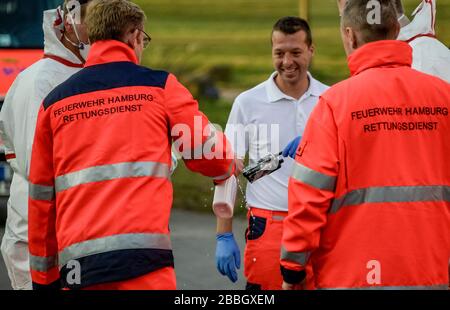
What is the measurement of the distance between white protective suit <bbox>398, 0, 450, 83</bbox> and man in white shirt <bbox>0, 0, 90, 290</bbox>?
1675 mm

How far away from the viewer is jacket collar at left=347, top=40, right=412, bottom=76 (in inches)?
167

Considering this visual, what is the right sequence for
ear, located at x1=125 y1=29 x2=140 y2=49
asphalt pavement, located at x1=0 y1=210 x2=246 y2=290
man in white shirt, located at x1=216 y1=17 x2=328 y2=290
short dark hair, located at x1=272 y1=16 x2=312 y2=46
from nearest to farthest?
ear, located at x1=125 y1=29 x2=140 y2=49 → man in white shirt, located at x1=216 y1=17 x2=328 y2=290 → short dark hair, located at x1=272 y1=16 x2=312 y2=46 → asphalt pavement, located at x1=0 y1=210 x2=246 y2=290

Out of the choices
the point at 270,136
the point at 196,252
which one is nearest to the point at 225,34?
the point at 196,252

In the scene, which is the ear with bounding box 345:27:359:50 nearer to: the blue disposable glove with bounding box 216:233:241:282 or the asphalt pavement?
the blue disposable glove with bounding box 216:233:241:282

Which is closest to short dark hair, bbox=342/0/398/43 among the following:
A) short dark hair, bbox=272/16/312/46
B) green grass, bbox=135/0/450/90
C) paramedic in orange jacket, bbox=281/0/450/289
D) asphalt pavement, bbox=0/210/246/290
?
paramedic in orange jacket, bbox=281/0/450/289

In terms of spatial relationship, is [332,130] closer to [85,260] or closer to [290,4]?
[85,260]

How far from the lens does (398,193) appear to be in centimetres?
411

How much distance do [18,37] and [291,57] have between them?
6.63m

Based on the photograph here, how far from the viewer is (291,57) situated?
5930 mm

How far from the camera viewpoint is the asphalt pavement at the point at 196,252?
8.74m

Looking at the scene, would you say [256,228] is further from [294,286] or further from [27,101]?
[294,286]
